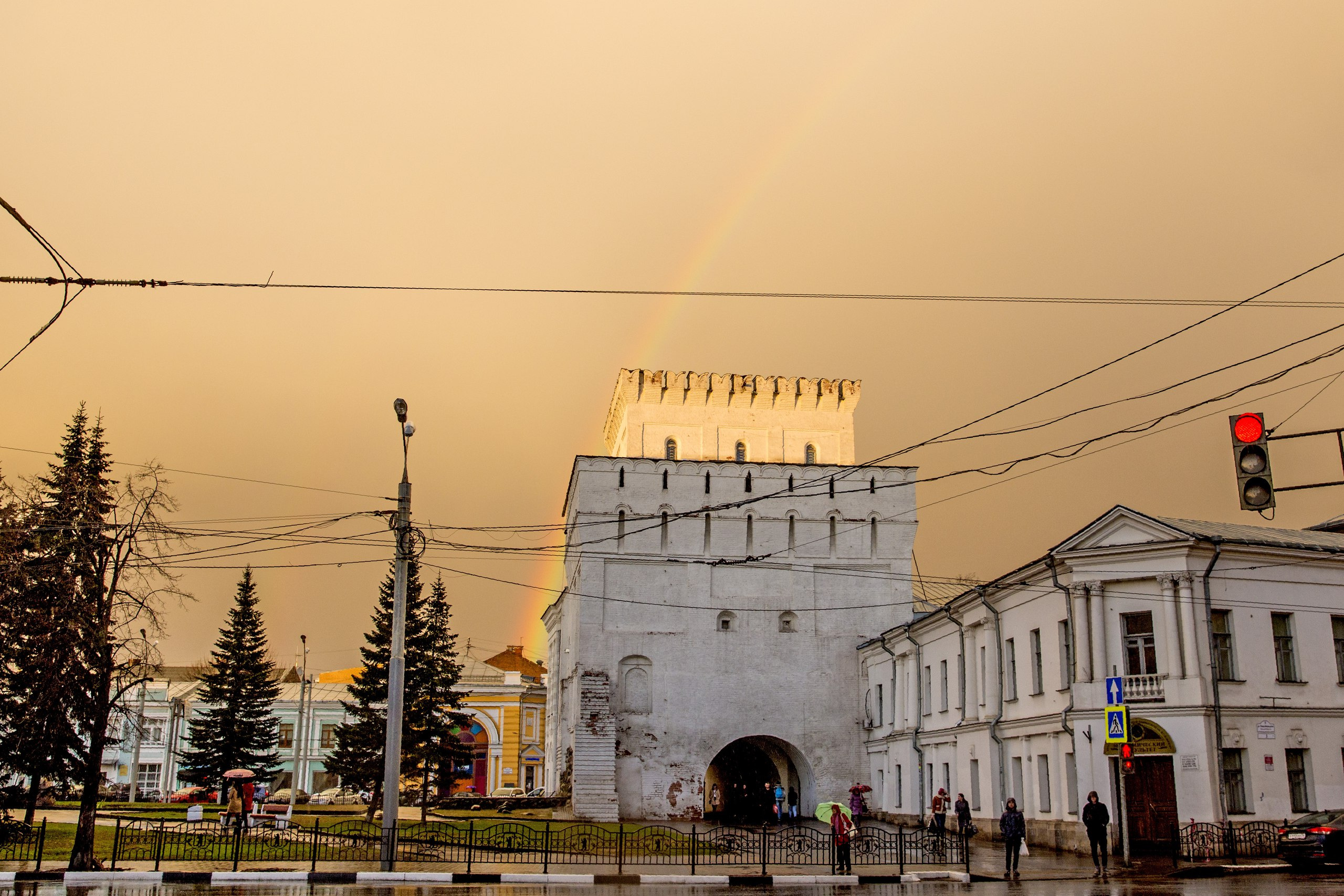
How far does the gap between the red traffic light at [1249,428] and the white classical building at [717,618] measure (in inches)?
1262

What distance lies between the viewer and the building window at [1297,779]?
2766 centimetres

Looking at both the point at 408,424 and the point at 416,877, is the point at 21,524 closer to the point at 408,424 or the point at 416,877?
the point at 408,424

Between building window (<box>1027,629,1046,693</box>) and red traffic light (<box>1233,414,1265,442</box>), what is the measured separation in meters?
18.3

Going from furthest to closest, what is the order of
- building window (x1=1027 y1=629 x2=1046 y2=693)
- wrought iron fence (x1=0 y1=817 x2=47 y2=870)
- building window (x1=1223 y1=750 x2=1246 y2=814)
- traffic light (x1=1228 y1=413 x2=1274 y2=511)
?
building window (x1=1027 y1=629 x2=1046 y2=693) < building window (x1=1223 y1=750 x2=1246 y2=814) < wrought iron fence (x1=0 y1=817 x2=47 y2=870) < traffic light (x1=1228 y1=413 x2=1274 y2=511)

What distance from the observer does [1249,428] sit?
47.9ft

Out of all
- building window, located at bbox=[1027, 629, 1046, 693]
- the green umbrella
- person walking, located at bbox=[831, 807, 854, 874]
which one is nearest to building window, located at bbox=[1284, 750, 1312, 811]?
building window, located at bbox=[1027, 629, 1046, 693]

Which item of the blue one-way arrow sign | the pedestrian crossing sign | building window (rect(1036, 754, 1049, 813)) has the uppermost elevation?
the blue one-way arrow sign

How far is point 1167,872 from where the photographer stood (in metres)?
23.1

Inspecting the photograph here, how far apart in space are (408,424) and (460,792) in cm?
5614

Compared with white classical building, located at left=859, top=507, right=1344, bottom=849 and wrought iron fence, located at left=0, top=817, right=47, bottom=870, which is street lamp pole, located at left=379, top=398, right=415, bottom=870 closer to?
wrought iron fence, located at left=0, top=817, right=47, bottom=870

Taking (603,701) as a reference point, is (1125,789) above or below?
below


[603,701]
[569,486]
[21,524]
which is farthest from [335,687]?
[21,524]

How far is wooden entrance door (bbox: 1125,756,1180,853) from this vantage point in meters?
27.3

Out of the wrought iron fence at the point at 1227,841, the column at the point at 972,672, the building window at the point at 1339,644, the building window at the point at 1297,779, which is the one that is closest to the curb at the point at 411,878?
the wrought iron fence at the point at 1227,841
